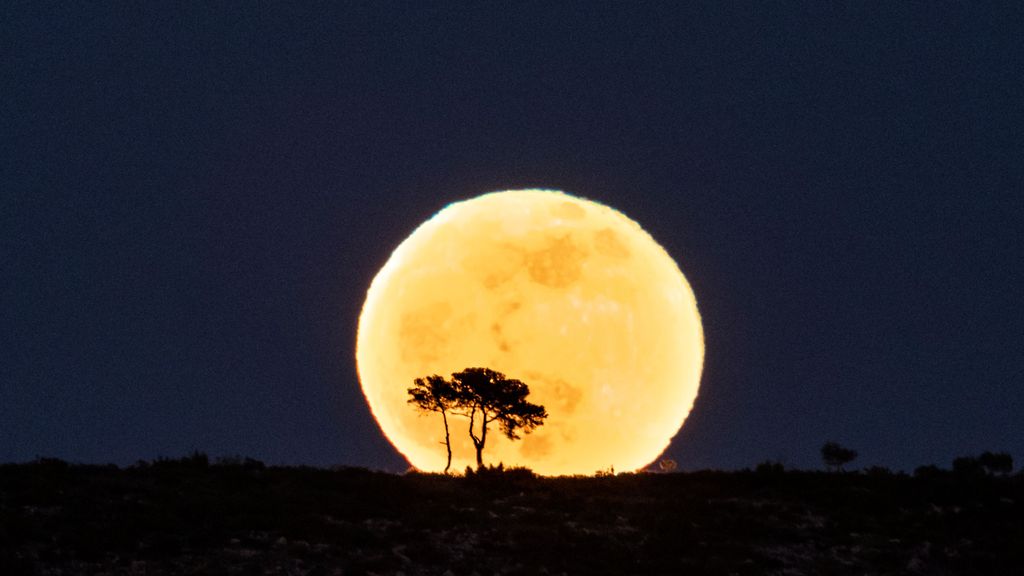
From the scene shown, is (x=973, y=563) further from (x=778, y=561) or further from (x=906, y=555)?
(x=778, y=561)

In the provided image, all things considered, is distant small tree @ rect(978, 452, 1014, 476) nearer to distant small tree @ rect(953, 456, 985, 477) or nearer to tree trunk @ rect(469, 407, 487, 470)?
distant small tree @ rect(953, 456, 985, 477)

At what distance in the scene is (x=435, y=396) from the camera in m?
63.2

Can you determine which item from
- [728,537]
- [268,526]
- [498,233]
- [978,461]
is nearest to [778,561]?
[728,537]

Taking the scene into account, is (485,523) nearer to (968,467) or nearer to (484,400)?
(484,400)

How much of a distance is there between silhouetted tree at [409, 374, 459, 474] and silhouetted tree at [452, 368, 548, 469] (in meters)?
0.43

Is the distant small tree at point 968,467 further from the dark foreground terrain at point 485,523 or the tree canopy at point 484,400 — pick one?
the tree canopy at point 484,400

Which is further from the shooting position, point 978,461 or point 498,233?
point 498,233

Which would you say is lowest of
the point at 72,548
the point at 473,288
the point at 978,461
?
the point at 72,548

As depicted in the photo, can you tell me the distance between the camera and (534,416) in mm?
62844

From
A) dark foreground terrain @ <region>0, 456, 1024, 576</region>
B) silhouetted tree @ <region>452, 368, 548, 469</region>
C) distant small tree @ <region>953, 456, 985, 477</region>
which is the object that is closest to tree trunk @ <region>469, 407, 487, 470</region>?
silhouetted tree @ <region>452, 368, 548, 469</region>

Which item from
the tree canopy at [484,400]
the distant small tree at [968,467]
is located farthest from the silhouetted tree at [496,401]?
the distant small tree at [968,467]

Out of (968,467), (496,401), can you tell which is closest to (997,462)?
(968,467)

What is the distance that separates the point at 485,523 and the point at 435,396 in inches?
768

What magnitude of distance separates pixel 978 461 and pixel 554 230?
25.9 m
